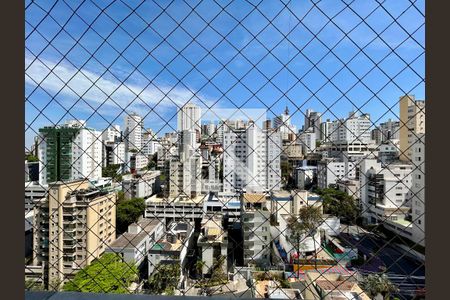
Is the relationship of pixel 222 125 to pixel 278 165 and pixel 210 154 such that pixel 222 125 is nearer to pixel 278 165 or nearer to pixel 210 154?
pixel 210 154

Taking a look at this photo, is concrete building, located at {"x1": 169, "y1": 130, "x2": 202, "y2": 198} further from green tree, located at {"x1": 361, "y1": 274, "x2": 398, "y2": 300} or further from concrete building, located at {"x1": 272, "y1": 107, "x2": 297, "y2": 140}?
green tree, located at {"x1": 361, "y1": 274, "x2": 398, "y2": 300}

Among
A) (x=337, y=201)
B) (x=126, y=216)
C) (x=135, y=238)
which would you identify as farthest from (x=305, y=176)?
A: (x=126, y=216)

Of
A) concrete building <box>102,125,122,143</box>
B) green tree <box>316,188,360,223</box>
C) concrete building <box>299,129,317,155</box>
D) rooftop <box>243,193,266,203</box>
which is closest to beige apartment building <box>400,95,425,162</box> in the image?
concrete building <box>299,129,317,155</box>

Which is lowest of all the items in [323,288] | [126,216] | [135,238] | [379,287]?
[126,216]

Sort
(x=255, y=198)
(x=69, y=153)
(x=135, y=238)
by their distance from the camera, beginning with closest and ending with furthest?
(x=69, y=153) → (x=135, y=238) → (x=255, y=198)

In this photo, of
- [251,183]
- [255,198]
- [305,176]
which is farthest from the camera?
[255,198]

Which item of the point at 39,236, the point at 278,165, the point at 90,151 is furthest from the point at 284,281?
the point at 39,236

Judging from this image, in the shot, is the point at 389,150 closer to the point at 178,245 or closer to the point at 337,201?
the point at 337,201
